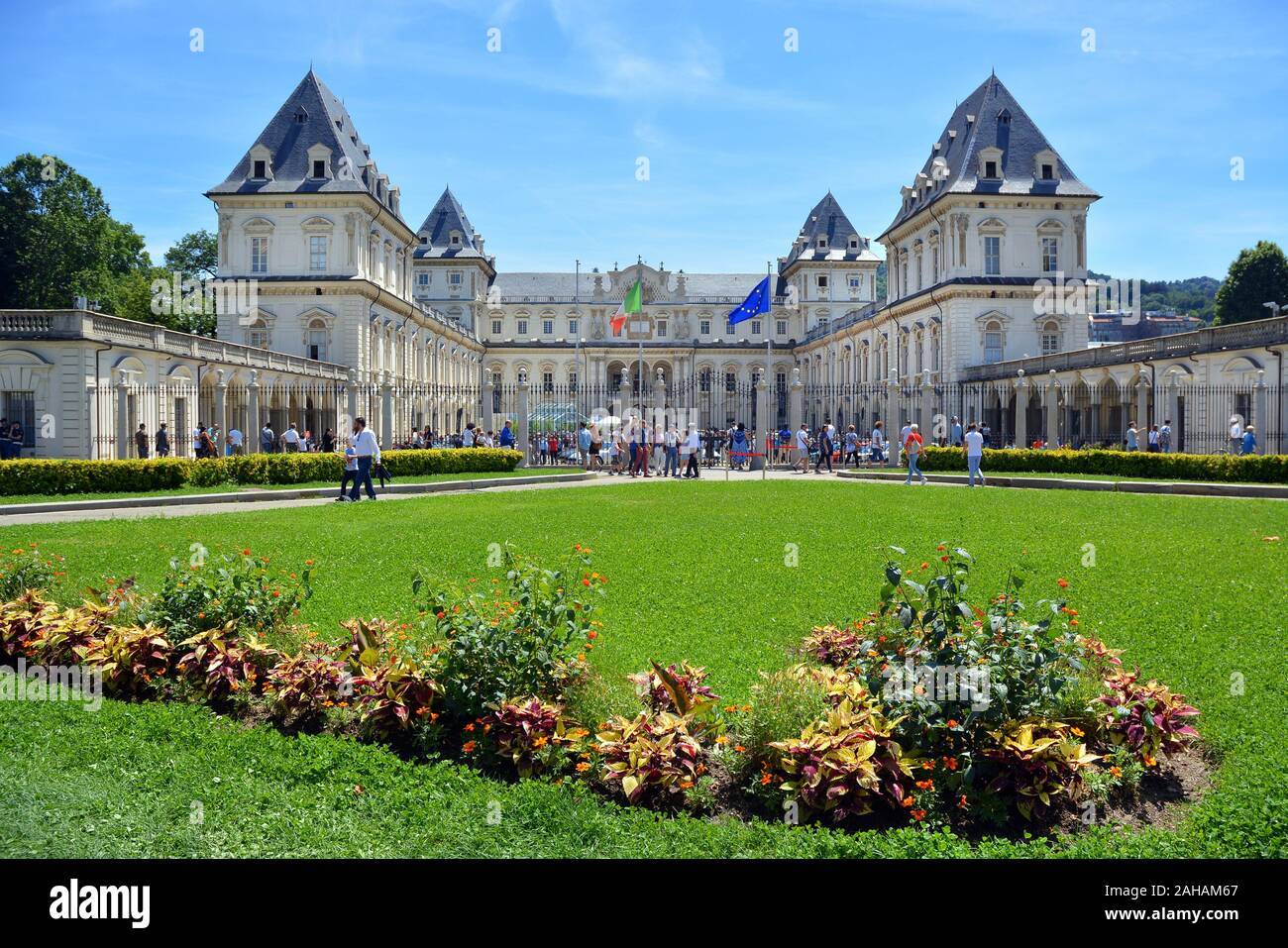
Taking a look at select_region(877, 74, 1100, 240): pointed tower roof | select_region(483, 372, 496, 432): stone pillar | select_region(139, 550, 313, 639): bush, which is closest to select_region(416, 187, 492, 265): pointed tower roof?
select_region(877, 74, 1100, 240): pointed tower roof

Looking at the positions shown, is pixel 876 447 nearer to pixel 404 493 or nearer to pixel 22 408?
pixel 404 493

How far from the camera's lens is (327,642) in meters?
7.54

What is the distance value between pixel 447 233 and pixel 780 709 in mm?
85387

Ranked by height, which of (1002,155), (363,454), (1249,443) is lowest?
(363,454)

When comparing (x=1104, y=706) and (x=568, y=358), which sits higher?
(x=568, y=358)

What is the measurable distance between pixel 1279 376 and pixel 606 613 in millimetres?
29044

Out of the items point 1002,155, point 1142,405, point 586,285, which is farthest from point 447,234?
point 1142,405

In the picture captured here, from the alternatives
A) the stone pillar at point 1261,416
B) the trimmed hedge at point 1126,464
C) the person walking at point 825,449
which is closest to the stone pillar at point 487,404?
the person walking at point 825,449

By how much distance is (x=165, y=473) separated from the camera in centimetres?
2341
